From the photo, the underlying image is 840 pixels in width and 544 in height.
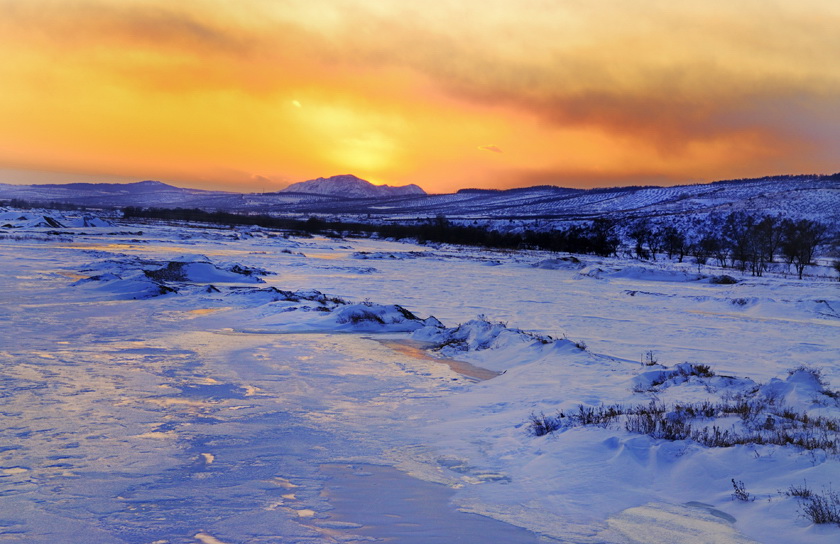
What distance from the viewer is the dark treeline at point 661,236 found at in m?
58.0

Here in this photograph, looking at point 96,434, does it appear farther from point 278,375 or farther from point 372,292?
point 372,292

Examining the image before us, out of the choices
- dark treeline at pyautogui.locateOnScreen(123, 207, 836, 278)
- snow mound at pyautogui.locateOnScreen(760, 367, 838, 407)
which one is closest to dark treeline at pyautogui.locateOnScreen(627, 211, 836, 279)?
dark treeline at pyautogui.locateOnScreen(123, 207, 836, 278)

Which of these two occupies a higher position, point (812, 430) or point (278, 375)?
point (812, 430)

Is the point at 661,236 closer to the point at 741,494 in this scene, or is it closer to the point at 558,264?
the point at 558,264

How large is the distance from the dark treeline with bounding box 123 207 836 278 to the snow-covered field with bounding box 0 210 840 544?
1649 inches

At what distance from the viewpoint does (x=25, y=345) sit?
1273cm

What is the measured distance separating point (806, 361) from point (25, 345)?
18783mm

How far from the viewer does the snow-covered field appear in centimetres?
533

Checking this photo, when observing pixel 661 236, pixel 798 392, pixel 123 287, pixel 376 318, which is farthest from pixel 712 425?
pixel 661 236

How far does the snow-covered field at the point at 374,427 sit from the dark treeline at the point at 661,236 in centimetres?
4188

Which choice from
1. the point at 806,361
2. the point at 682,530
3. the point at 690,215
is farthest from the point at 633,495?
the point at 690,215

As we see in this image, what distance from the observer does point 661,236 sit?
331ft

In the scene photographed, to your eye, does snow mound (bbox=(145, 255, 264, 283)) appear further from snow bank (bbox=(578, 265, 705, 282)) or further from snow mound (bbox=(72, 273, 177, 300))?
snow bank (bbox=(578, 265, 705, 282))

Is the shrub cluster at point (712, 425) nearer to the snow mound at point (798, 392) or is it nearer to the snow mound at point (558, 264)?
the snow mound at point (798, 392)
